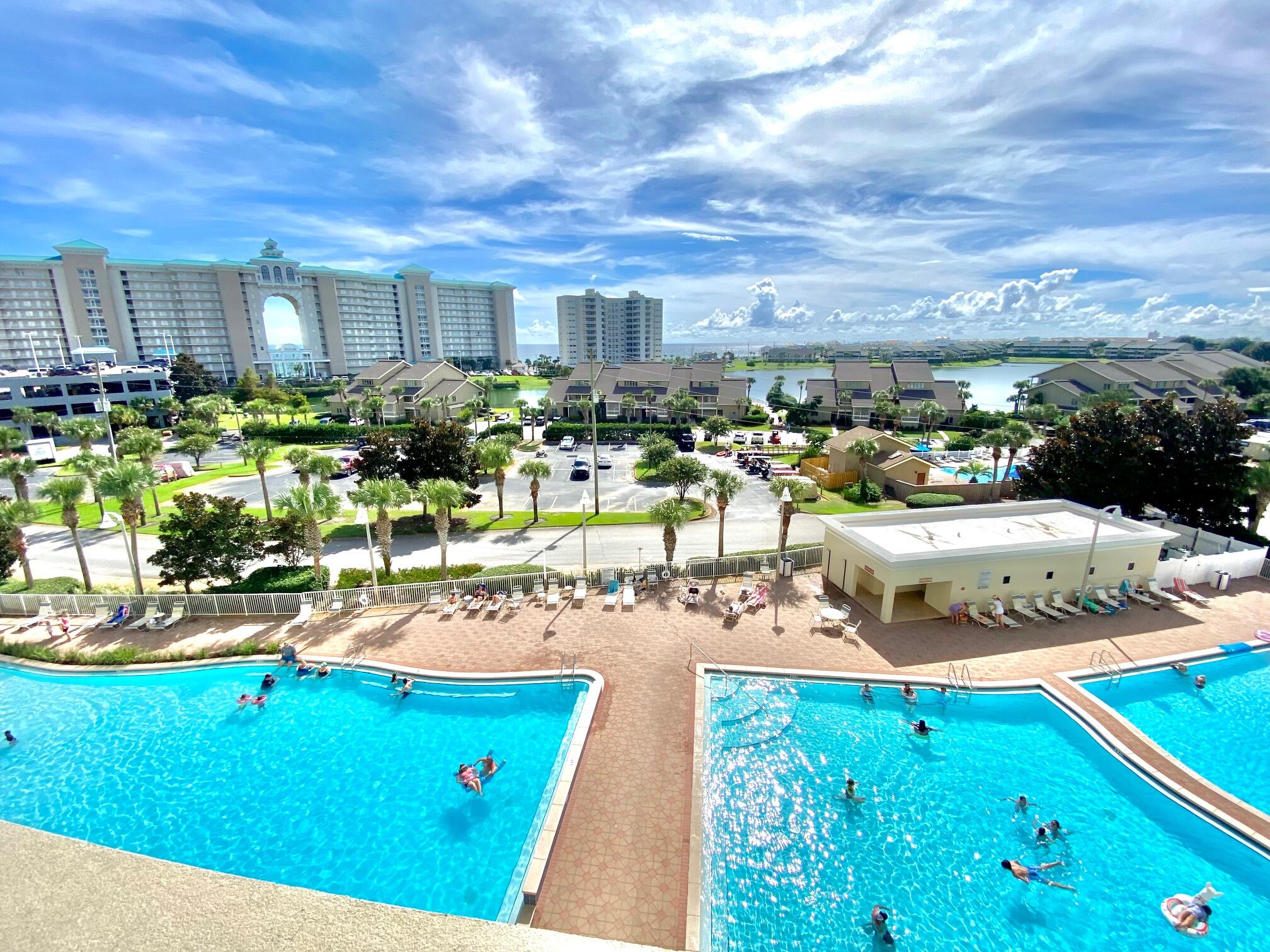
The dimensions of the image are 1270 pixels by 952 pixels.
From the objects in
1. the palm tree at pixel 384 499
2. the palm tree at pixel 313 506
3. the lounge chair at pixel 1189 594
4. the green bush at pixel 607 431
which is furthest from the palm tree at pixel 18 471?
the lounge chair at pixel 1189 594

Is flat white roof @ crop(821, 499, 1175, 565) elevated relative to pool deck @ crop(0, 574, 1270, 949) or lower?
elevated

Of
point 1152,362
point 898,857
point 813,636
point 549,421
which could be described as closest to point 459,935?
point 898,857

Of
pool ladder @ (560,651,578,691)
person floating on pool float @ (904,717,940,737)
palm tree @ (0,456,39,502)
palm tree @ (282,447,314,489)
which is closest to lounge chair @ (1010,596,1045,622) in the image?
person floating on pool float @ (904,717,940,737)

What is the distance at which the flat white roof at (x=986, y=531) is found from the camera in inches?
861

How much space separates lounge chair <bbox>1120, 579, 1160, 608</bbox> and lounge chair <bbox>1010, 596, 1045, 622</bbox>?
4675mm

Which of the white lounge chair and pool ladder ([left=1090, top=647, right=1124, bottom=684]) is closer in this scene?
pool ladder ([left=1090, top=647, right=1124, bottom=684])

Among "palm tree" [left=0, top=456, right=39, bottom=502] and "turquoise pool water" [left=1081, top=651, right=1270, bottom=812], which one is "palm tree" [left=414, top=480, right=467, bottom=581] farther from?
"turquoise pool water" [left=1081, top=651, right=1270, bottom=812]

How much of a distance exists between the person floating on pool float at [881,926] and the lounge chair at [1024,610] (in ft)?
52.3

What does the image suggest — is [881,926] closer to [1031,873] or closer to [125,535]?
[1031,873]

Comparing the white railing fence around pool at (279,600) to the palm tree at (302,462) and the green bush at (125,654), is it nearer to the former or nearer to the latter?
the green bush at (125,654)

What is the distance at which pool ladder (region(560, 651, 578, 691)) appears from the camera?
692 inches

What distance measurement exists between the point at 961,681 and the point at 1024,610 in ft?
22.8

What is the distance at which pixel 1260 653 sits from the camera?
1953cm

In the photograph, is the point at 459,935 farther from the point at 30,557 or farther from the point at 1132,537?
the point at 30,557
